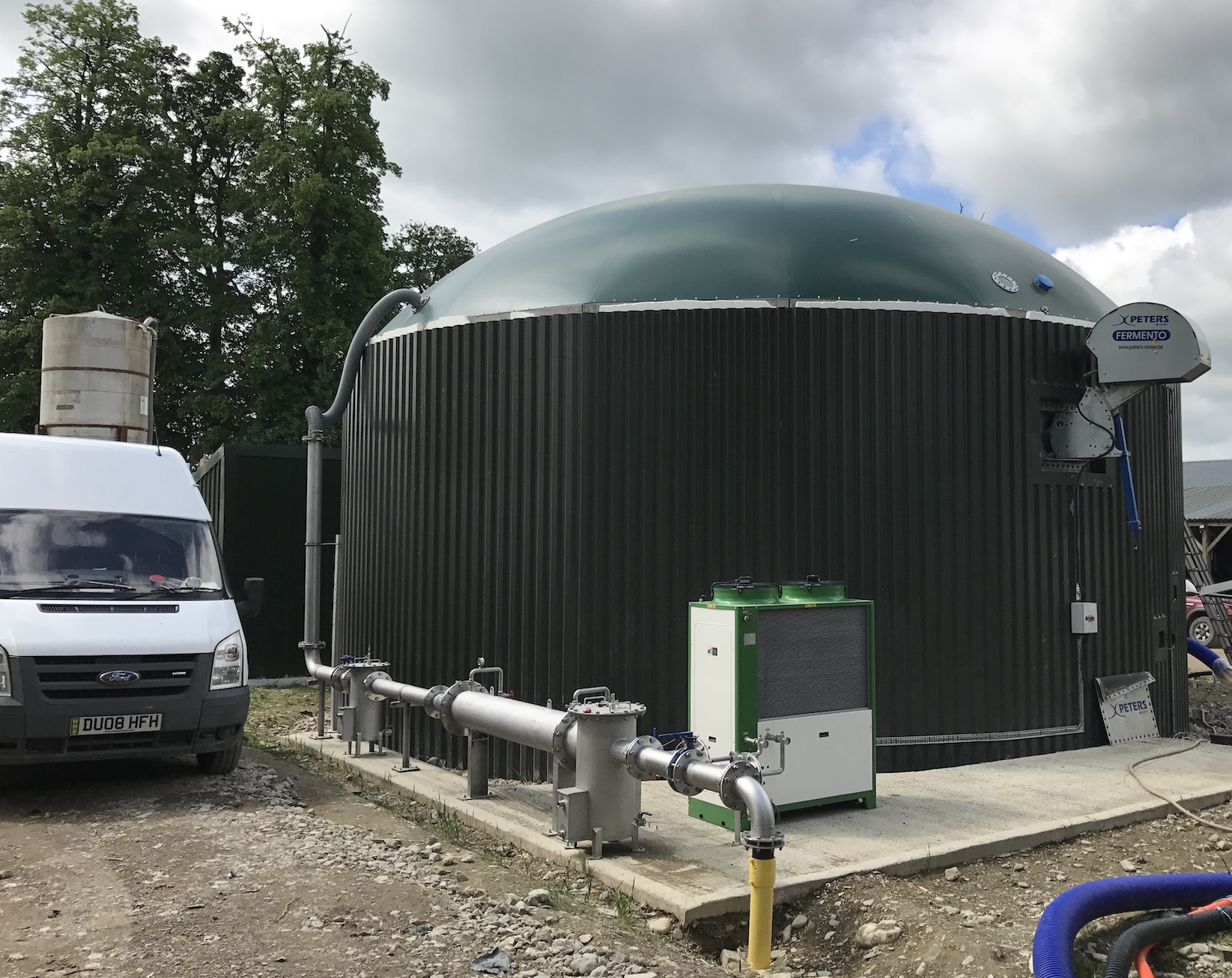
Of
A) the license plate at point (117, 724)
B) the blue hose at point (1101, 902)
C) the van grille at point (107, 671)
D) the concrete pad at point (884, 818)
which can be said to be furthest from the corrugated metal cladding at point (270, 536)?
the blue hose at point (1101, 902)

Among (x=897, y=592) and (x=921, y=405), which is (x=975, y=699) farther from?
(x=921, y=405)

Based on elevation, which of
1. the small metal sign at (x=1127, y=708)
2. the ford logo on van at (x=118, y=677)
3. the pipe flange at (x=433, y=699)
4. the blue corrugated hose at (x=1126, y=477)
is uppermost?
the blue corrugated hose at (x=1126, y=477)

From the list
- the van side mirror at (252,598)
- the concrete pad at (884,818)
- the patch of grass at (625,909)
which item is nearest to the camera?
the patch of grass at (625,909)

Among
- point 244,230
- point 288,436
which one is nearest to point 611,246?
point 288,436

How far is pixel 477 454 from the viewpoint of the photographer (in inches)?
377

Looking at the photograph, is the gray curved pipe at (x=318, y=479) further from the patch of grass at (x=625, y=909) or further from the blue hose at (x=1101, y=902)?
the blue hose at (x=1101, y=902)

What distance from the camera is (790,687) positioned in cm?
729

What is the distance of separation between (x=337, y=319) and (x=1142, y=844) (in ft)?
67.6

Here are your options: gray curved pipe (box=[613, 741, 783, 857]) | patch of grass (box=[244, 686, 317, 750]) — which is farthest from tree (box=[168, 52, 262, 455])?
gray curved pipe (box=[613, 741, 783, 857])

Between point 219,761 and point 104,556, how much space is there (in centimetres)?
200

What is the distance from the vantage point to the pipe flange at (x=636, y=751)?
6391 mm

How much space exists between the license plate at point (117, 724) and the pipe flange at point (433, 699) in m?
2.04

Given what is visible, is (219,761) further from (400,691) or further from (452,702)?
(452,702)

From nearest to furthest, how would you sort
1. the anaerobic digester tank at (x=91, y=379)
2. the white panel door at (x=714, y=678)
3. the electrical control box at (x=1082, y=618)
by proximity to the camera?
1. the white panel door at (x=714, y=678)
2. the electrical control box at (x=1082, y=618)
3. the anaerobic digester tank at (x=91, y=379)
